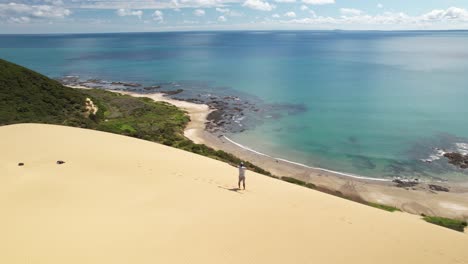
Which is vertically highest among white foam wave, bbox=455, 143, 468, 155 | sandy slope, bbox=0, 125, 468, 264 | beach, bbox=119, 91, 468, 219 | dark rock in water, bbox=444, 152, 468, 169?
sandy slope, bbox=0, 125, 468, 264

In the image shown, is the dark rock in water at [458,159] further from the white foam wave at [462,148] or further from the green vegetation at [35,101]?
the green vegetation at [35,101]

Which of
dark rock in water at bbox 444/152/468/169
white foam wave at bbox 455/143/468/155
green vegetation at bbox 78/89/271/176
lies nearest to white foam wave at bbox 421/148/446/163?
dark rock in water at bbox 444/152/468/169

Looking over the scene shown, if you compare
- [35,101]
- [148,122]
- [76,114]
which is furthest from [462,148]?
[35,101]

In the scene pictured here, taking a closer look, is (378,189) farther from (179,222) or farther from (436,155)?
(179,222)

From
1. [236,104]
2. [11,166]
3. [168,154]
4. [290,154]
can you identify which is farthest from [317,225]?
[236,104]

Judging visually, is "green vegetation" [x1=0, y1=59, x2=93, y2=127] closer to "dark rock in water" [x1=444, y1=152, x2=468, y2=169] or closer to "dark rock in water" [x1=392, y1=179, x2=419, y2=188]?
"dark rock in water" [x1=392, y1=179, x2=419, y2=188]

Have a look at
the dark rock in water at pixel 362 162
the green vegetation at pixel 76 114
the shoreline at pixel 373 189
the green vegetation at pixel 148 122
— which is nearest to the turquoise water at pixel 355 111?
the dark rock in water at pixel 362 162
